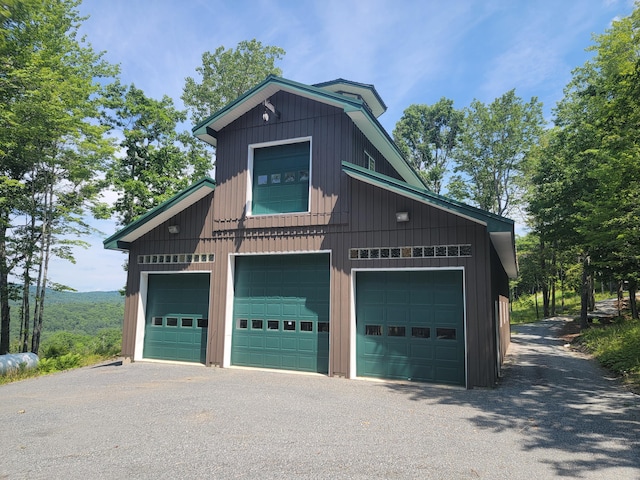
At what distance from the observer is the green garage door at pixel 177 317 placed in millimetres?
10914

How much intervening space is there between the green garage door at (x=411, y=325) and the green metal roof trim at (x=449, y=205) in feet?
4.33

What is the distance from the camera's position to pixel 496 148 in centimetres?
3041

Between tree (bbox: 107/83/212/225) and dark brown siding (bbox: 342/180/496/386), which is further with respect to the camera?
tree (bbox: 107/83/212/225)

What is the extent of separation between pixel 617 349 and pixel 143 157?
73.7 ft

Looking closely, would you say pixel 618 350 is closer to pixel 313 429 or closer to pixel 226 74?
pixel 313 429

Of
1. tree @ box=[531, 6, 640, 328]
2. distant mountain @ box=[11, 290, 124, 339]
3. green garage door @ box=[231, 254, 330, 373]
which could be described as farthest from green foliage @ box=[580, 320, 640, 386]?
distant mountain @ box=[11, 290, 124, 339]

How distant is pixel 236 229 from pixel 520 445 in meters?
8.01

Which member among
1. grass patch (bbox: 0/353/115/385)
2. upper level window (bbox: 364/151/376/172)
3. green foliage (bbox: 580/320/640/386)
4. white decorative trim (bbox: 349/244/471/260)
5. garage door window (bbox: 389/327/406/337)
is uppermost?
upper level window (bbox: 364/151/376/172)

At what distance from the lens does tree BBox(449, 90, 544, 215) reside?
2967cm

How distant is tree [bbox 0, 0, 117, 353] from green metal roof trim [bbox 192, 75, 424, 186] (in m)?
8.38

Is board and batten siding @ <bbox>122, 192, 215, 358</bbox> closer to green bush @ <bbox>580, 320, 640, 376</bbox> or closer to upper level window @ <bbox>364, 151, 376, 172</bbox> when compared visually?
upper level window @ <bbox>364, 151, 376, 172</bbox>

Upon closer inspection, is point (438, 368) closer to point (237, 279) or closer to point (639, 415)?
point (639, 415)

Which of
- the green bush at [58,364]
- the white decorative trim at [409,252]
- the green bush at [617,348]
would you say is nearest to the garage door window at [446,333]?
the white decorative trim at [409,252]

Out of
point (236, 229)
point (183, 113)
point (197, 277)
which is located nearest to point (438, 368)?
point (236, 229)
